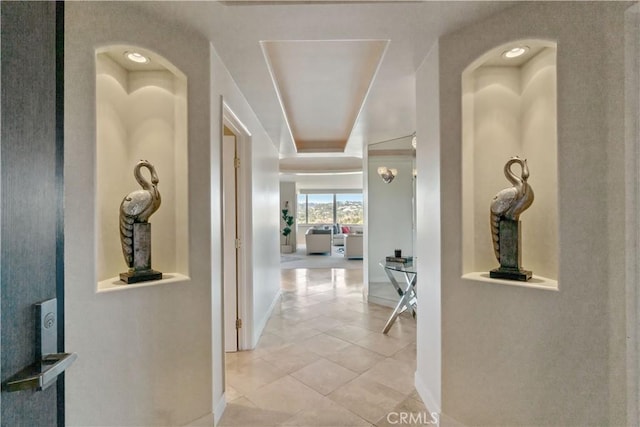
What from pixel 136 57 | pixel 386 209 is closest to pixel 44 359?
pixel 136 57

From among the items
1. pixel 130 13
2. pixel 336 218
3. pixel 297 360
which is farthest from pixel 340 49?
pixel 336 218

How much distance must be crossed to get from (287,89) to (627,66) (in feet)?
8.05

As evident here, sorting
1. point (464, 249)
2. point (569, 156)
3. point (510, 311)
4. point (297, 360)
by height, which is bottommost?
point (297, 360)

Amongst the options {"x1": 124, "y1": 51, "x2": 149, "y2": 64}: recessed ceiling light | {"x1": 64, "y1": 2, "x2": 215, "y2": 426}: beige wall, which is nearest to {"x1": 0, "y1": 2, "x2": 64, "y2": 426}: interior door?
{"x1": 64, "y1": 2, "x2": 215, "y2": 426}: beige wall

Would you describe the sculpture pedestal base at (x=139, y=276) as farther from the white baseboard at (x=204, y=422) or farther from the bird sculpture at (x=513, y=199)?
the bird sculpture at (x=513, y=199)

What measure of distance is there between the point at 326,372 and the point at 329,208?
10748 millimetres

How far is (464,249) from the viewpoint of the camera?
1769mm

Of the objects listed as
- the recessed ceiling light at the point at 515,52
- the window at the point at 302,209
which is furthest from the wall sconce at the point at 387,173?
→ the window at the point at 302,209

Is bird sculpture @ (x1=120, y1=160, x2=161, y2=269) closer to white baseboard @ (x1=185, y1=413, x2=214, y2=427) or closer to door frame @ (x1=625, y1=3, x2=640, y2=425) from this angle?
white baseboard @ (x1=185, y1=413, x2=214, y2=427)

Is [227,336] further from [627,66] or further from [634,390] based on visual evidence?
[627,66]

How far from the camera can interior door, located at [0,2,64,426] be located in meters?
0.58

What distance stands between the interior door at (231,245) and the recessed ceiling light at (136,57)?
3.93ft

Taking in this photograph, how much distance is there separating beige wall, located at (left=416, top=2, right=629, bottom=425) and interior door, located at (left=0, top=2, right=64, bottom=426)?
1872 millimetres

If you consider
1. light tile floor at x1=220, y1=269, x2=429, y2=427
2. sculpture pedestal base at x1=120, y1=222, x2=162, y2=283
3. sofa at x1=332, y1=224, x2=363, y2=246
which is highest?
sculpture pedestal base at x1=120, y1=222, x2=162, y2=283
